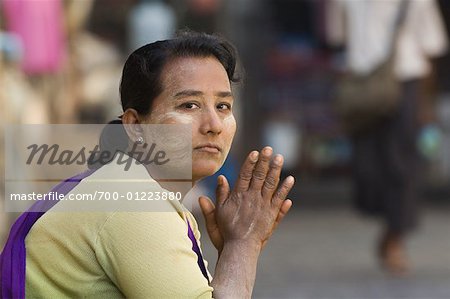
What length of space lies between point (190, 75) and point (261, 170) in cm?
28

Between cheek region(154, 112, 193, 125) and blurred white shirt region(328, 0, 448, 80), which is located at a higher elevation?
blurred white shirt region(328, 0, 448, 80)

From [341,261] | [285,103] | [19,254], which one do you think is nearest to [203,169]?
[19,254]

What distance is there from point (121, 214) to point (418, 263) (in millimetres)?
4794

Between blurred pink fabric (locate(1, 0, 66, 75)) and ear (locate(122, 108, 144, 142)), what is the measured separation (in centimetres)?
404

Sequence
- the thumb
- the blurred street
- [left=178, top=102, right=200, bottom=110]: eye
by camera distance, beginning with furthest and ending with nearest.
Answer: the blurred street
the thumb
[left=178, top=102, right=200, bottom=110]: eye

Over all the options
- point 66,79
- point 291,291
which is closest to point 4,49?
point 66,79

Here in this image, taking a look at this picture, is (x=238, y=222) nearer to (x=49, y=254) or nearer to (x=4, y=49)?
(x=49, y=254)

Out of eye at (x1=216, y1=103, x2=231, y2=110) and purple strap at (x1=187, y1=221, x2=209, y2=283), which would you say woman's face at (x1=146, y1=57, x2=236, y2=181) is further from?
purple strap at (x1=187, y1=221, x2=209, y2=283)

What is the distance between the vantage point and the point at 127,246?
2.19m

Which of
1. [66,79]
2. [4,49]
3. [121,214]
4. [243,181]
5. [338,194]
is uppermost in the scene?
[338,194]

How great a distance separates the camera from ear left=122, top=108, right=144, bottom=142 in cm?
245

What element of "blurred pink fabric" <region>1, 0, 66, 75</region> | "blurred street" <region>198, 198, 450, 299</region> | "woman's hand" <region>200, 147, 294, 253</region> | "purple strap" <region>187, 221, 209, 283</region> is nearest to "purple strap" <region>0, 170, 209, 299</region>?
"purple strap" <region>187, 221, 209, 283</region>

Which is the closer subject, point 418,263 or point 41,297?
point 41,297

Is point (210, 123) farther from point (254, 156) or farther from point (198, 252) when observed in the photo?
point (198, 252)
